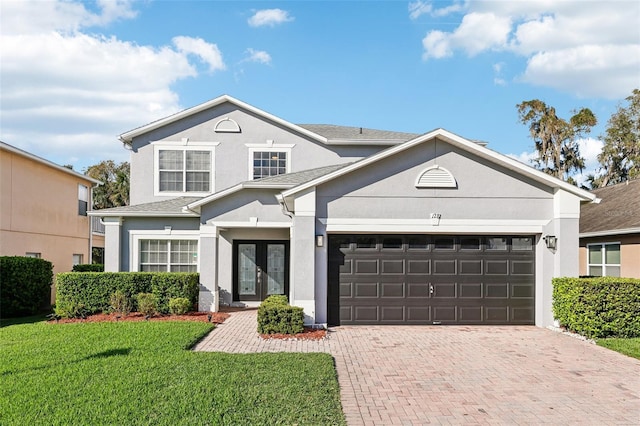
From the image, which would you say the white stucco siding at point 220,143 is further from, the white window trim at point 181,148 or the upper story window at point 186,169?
the upper story window at point 186,169

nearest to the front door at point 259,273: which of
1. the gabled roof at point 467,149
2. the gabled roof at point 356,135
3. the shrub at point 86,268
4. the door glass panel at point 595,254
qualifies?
the gabled roof at point 356,135

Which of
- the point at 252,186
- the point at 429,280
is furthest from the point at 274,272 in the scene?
the point at 429,280

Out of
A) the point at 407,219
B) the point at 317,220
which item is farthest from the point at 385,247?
the point at 317,220

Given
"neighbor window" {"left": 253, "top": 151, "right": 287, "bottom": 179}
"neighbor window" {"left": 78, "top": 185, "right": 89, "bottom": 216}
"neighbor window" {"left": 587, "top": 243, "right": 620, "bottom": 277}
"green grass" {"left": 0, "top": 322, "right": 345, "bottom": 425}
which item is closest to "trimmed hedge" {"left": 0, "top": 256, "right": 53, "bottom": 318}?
"green grass" {"left": 0, "top": 322, "right": 345, "bottom": 425}

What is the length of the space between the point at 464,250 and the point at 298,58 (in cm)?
796

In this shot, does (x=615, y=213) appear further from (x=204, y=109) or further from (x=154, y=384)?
(x=154, y=384)

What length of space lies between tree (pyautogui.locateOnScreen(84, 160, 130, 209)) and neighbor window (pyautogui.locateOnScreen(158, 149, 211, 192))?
67.0 feet

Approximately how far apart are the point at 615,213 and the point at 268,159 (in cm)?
1417

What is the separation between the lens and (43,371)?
7508 millimetres

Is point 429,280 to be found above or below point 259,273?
above

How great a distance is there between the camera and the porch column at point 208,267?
14.2 meters

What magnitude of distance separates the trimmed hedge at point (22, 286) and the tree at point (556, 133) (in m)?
34.2

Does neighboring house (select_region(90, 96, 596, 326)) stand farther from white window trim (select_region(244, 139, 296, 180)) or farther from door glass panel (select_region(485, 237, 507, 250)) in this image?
white window trim (select_region(244, 139, 296, 180))

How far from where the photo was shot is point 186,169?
17453 mm
